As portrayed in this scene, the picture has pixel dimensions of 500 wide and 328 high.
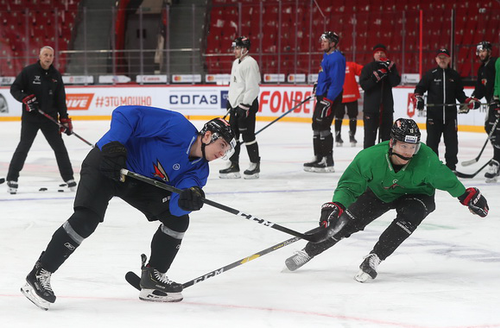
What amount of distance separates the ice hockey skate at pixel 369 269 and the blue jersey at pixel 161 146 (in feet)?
2.91

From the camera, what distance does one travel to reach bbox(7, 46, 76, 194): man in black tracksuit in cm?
568

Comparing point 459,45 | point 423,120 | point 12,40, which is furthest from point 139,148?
point 12,40

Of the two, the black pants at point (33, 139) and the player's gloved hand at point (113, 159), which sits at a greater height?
the player's gloved hand at point (113, 159)

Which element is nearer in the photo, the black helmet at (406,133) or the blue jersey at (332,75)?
the black helmet at (406,133)

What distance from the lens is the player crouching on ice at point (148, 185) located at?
2.78m

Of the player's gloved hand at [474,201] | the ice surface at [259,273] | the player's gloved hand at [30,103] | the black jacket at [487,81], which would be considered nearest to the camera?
the ice surface at [259,273]

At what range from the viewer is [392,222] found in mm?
3361

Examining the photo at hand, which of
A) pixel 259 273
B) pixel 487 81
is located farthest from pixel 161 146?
pixel 487 81

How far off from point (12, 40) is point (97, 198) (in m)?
13.9

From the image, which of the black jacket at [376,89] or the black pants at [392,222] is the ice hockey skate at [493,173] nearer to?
the black jacket at [376,89]

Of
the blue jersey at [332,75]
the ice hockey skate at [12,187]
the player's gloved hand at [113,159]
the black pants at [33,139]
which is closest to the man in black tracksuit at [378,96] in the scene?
the blue jersey at [332,75]

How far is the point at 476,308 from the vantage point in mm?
2906

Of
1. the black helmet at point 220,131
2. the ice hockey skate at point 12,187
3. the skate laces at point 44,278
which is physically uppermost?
the black helmet at point 220,131

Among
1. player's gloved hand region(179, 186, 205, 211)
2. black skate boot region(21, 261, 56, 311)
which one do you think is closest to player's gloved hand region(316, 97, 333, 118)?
player's gloved hand region(179, 186, 205, 211)
